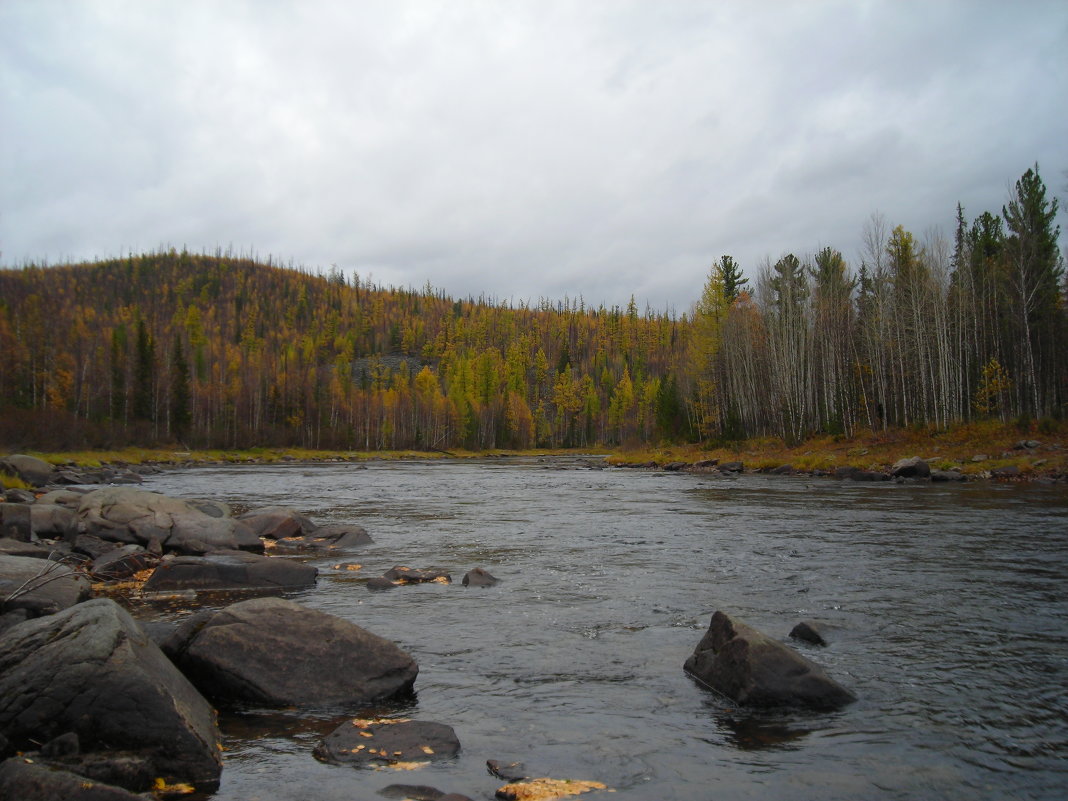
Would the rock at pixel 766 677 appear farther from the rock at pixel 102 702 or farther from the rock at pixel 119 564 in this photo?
the rock at pixel 119 564

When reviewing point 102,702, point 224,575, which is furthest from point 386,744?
point 224,575

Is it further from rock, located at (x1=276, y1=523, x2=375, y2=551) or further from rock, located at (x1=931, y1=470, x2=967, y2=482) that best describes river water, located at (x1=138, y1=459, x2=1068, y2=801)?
rock, located at (x1=931, y1=470, x2=967, y2=482)

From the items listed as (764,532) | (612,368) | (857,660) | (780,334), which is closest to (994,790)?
(857,660)

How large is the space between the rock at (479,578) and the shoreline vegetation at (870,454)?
23996 millimetres

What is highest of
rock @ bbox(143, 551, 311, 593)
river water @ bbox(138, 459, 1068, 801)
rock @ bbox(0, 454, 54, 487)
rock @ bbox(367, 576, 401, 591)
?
rock @ bbox(0, 454, 54, 487)

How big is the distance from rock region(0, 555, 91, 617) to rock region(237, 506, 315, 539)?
9532 millimetres

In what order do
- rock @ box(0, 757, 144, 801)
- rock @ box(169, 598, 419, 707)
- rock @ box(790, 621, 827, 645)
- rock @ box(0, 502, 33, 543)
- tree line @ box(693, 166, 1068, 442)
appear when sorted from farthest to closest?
1. tree line @ box(693, 166, 1068, 442)
2. rock @ box(0, 502, 33, 543)
3. rock @ box(790, 621, 827, 645)
4. rock @ box(169, 598, 419, 707)
5. rock @ box(0, 757, 144, 801)

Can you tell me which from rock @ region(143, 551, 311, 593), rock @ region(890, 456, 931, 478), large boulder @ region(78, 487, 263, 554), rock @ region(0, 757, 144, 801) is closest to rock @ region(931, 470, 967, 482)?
rock @ region(890, 456, 931, 478)

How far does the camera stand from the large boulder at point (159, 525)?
53.3 ft

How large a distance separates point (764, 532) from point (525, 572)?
823 centimetres

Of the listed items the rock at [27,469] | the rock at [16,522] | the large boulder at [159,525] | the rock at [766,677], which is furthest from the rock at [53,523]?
the rock at [27,469]

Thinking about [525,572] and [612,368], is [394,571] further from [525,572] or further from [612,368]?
[612,368]

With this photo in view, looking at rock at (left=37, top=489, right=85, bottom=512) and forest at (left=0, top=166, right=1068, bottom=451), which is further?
forest at (left=0, top=166, right=1068, bottom=451)

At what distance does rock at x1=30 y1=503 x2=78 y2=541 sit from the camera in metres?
16.2
